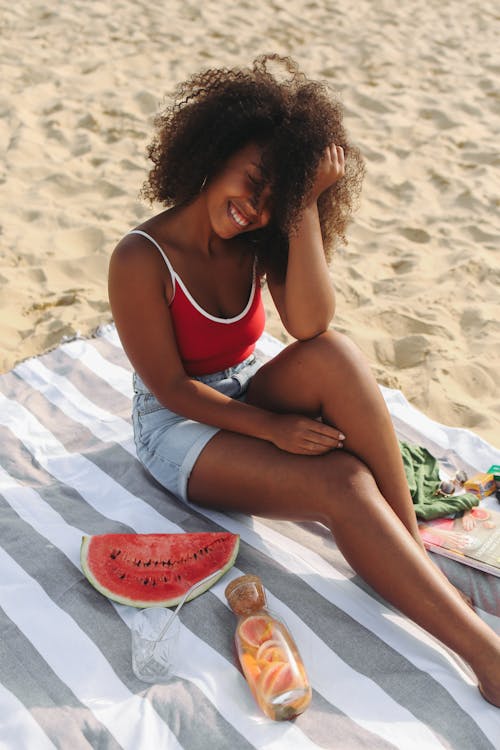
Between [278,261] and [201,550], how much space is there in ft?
3.52

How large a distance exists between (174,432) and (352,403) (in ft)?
2.02

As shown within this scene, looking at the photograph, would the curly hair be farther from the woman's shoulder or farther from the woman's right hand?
the woman's right hand

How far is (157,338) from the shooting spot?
2668 mm

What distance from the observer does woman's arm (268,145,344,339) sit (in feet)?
9.02

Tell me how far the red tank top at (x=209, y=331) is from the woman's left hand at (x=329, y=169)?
45 centimetres

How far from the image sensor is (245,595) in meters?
2.46

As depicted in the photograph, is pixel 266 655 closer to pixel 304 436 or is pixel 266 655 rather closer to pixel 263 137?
pixel 304 436

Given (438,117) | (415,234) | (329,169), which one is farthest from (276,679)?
(438,117)

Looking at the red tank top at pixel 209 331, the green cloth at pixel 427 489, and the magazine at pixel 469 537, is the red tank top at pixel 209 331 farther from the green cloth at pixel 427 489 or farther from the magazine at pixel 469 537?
the magazine at pixel 469 537

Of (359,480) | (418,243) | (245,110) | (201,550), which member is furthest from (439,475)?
(418,243)

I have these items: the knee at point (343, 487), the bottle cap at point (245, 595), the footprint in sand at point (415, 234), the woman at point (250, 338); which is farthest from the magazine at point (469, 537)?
the footprint in sand at point (415, 234)

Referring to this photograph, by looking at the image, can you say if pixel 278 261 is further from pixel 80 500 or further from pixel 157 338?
pixel 80 500

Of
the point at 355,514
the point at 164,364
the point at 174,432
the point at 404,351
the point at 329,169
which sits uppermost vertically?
the point at 329,169

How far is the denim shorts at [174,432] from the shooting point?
8.98 ft
